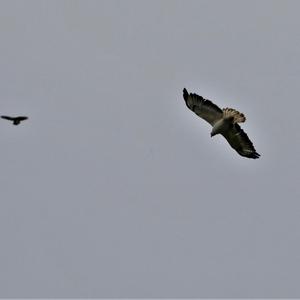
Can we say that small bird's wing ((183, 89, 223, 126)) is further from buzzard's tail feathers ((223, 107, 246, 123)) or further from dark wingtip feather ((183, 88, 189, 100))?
buzzard's tail feathers ((223, 107, 246, 123))

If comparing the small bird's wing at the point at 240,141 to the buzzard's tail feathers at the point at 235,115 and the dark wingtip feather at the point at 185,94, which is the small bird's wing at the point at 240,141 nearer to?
the buzzard's tail feathers at the point at 235,115

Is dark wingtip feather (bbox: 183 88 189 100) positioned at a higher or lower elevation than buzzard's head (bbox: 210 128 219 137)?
higher

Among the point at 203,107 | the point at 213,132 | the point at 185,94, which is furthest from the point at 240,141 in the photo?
the point at 185,94

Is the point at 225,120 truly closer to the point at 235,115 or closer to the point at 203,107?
the point at 235,115

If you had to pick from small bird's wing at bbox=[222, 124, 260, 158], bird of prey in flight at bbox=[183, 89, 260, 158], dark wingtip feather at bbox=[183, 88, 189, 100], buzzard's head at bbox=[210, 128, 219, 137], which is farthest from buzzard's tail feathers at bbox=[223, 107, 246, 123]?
dark wingtip feather at bbox=[183, 88, 189, 100]

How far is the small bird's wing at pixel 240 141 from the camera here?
188ft

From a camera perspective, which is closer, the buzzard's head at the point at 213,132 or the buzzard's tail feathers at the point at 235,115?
the buzzard's tail feathers at the point at 235,115

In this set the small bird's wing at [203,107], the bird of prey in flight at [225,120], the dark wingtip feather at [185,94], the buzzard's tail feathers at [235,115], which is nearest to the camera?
the buzzard's tail feathers at [235,115]

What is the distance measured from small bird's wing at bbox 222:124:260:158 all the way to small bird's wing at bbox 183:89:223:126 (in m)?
1.10

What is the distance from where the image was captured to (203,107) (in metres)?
57.3

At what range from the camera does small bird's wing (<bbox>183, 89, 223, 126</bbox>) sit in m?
57.2

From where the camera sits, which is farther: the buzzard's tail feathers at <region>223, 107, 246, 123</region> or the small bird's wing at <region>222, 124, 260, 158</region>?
the small bird's wing at <region>222, 124, 260, 158</region>

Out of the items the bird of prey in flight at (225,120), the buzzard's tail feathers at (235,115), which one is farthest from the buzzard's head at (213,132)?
the buzzard's tail feathers at (235,115)

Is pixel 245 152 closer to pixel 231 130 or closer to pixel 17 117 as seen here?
pixel 231 130
